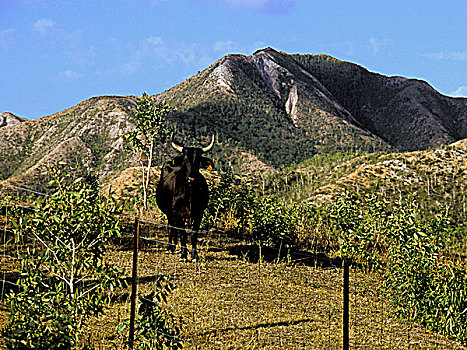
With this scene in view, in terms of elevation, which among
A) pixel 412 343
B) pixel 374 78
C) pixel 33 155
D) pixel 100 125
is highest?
pixel 374 78

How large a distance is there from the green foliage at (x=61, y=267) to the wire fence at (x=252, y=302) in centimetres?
22

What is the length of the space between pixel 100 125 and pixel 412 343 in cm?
6389

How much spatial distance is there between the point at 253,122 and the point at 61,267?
Result: 64026 millimetres

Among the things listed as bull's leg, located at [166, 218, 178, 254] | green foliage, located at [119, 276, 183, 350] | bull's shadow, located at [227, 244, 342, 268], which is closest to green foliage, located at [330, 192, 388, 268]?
bull's shadow, located at [227, 244, 342, 268]

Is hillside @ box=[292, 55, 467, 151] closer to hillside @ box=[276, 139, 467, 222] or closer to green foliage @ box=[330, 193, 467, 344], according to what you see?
hillside @ box=[276, 139, 467, 222]

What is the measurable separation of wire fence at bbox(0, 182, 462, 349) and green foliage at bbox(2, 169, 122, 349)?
0.71 ft

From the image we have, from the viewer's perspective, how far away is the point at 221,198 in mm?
13898

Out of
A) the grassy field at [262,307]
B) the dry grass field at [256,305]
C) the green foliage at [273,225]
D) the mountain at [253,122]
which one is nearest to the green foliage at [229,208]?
the green foliage at [273,225]

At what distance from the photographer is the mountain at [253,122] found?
195 ft

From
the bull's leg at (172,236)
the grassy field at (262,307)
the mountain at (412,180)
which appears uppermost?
the mountain at (412,180)

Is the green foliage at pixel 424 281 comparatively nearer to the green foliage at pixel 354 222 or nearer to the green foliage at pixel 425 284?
the green foliage at pixel 425 284

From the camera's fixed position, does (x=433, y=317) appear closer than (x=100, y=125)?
Yes

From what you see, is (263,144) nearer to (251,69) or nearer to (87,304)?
(251,69)

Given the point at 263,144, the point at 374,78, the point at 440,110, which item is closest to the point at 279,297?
the point at 263,144
